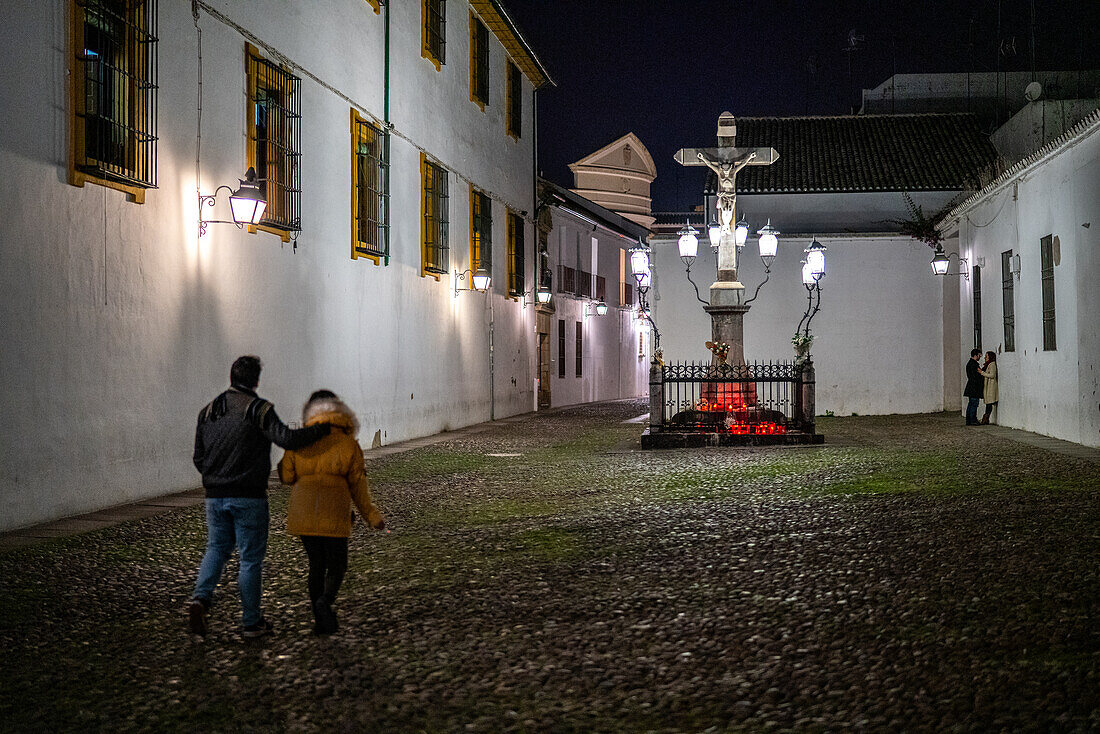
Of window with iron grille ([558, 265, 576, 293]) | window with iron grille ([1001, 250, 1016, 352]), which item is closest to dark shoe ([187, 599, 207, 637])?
window with iron grille ([1001, 250, 1016, 352])

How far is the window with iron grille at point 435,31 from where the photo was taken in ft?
59.7

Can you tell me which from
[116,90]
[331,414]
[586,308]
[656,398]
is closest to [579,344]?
[586,308]

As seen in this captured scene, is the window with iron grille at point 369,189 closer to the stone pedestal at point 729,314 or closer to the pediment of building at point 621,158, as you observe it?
the stone pedestal at point 729,314

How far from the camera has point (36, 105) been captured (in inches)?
320

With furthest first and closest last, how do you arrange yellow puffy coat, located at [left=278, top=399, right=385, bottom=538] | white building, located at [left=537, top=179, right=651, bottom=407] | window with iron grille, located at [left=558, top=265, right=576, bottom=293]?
window with iron grille, located at [left=558, top=265, right=576, bottom=293]
white building, located at [left=537, top=179, right=651, bottom=407]
yellow puffy coat, located at [left=278, top=399, right=385, bottom=538]

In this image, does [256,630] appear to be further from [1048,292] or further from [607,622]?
[1048,292]

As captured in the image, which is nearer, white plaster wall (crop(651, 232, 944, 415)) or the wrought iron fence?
the wrought iron fence

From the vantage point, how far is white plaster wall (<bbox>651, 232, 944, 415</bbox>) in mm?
23844

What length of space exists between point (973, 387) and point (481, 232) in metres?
9.46

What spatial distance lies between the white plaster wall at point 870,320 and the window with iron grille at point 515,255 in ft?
16.0

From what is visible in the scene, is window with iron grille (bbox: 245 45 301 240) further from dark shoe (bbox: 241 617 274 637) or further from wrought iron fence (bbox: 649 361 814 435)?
dark shoe (bbox: 241 617 274 637)

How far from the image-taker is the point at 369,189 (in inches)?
610

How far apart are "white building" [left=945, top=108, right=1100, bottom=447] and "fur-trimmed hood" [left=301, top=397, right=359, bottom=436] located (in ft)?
39.0

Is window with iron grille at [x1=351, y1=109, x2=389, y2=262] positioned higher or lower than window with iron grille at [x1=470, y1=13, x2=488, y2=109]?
lower
